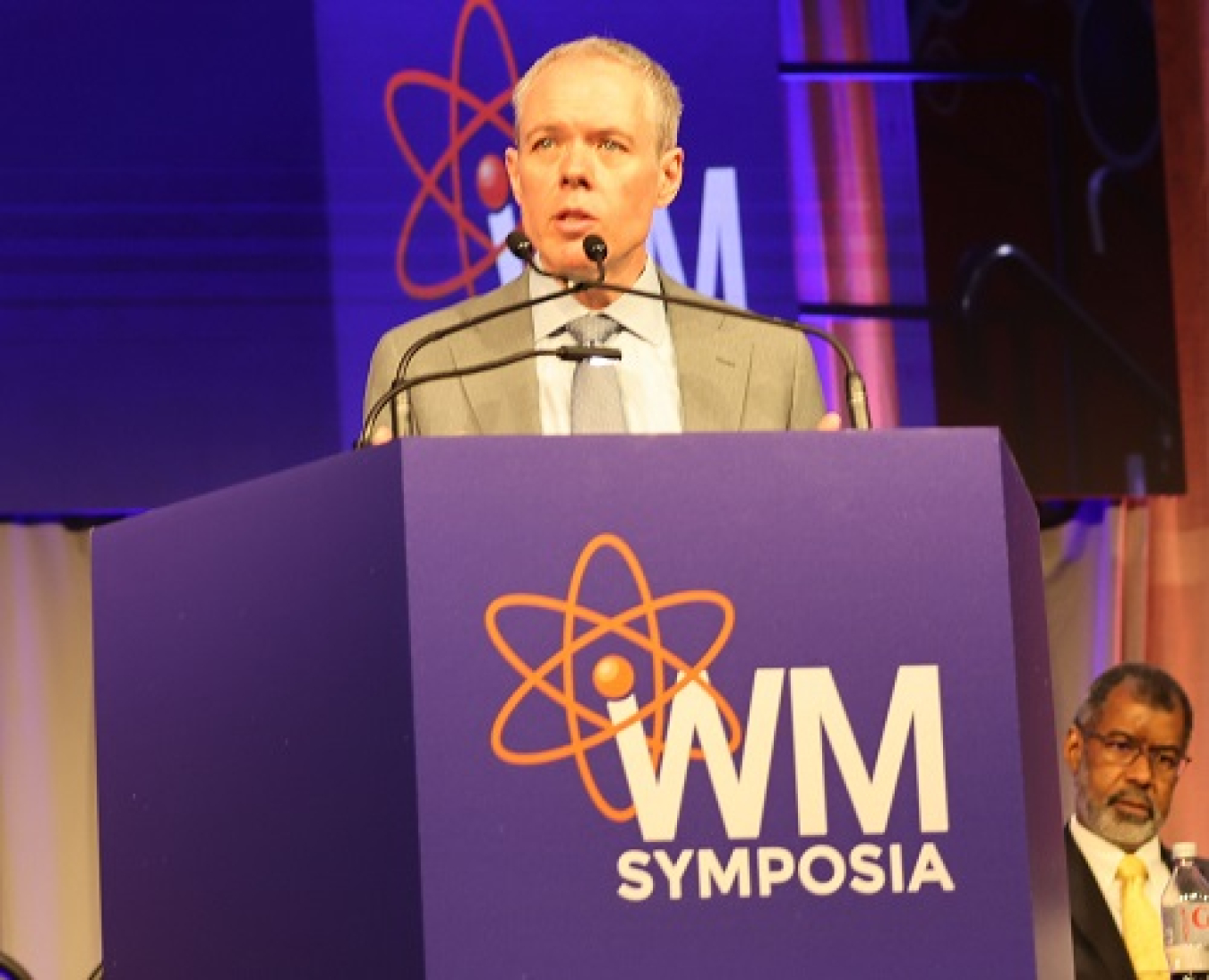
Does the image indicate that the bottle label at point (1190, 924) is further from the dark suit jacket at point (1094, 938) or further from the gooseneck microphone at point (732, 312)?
the gooseneck microphone at point (732, 312)

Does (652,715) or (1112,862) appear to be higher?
(652,715)

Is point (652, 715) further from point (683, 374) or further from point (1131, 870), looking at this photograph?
point (1131, 870)

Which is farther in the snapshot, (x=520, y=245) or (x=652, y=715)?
(x=520, y=245)

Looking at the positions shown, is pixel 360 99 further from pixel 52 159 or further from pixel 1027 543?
pixel 1027 543

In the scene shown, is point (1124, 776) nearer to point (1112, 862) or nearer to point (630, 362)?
point (1112, 862)

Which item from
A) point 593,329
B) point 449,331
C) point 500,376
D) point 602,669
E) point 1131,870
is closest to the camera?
point 602,669

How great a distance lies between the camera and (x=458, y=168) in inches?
209

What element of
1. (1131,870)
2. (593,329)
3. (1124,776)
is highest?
(593,329)

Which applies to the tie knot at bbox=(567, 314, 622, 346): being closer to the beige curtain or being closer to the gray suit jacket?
the gray suit jacket

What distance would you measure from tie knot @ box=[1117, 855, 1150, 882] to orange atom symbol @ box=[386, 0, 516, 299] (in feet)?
6.30

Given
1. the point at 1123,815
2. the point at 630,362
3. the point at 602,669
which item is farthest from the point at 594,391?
the point at 1123,815

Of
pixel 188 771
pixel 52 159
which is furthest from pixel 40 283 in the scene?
pixel 188 771

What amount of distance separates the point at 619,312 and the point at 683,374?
0.12 meters

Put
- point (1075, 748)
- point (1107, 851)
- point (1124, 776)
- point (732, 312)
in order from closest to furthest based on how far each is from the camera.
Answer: point (732, 312), point (1107, 851), point (1124, 776), point (1075, 748)
